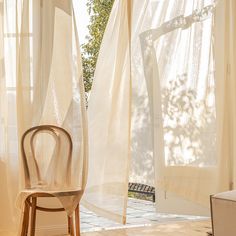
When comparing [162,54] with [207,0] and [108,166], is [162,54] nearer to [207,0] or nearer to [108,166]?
[207,0]

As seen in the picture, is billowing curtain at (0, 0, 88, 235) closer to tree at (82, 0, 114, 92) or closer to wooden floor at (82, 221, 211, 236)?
Answer: wooden floor at (82, 221, 211, 236)

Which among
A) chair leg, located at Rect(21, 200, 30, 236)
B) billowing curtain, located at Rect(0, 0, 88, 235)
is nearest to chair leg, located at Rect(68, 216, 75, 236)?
billowing curtain, located at Rect(0, 0, 88, 235)

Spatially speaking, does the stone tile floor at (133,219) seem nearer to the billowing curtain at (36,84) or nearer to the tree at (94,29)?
the billowing curtain at (36,84)

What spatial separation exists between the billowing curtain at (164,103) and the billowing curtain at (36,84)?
0.28 meters

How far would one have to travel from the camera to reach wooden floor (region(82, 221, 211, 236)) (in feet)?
12.4

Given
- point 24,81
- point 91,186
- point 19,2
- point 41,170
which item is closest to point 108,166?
point 91,186

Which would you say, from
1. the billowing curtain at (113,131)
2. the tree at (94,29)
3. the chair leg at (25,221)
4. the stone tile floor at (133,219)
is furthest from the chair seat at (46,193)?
the tree at (94,29)

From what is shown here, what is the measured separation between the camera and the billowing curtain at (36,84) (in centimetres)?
343

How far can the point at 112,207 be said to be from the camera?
3885 mm

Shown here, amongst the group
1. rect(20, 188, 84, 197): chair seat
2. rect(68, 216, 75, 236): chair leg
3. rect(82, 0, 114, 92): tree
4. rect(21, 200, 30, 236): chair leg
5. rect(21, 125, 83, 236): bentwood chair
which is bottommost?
rect(68, 216, 75, 236): chair leg

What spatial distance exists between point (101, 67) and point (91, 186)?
1034 mm

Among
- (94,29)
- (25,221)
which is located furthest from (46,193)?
(94,29)

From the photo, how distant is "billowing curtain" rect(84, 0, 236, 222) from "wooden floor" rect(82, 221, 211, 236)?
0.46 ft

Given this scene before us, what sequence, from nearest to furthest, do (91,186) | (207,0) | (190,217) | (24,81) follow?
(24,81)
(91,186)
(207,0)
(190,217)
